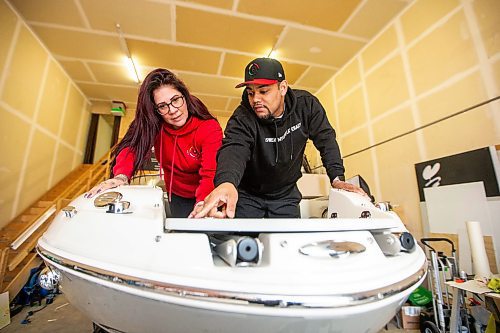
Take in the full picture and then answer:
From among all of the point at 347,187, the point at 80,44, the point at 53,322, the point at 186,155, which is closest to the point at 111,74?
the point at 80,44

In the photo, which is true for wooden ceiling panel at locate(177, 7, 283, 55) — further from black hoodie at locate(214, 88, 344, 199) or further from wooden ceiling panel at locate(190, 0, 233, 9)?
black hoodie at locate(214, 88, 344, 199)

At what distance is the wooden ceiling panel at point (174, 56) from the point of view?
355cm

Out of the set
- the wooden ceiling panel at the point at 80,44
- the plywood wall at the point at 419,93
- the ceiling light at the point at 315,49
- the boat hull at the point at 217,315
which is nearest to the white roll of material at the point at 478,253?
the plywood wall at the point at 419,93

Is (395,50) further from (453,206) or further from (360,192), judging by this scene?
(360,192)

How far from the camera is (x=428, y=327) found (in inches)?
65.5

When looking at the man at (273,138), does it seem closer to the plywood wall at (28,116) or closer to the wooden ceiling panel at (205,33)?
the wooden ceiling panel at (205,33)

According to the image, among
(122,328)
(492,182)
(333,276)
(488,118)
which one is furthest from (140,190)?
(488,118)

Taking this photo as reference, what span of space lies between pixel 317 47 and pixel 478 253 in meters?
2.95

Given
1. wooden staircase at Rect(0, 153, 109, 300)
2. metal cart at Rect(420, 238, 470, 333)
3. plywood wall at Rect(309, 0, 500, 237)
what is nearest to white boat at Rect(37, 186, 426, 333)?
metal cart at Rect(420, 238, 470, 333)

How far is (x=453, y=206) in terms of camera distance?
6.86 feet

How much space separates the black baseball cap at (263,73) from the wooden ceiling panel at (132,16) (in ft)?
7.64

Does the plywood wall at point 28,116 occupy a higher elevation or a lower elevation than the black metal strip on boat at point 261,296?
higher

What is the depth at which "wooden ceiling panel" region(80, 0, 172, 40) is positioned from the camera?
2828mm

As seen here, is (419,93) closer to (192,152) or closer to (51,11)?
(192,152)
